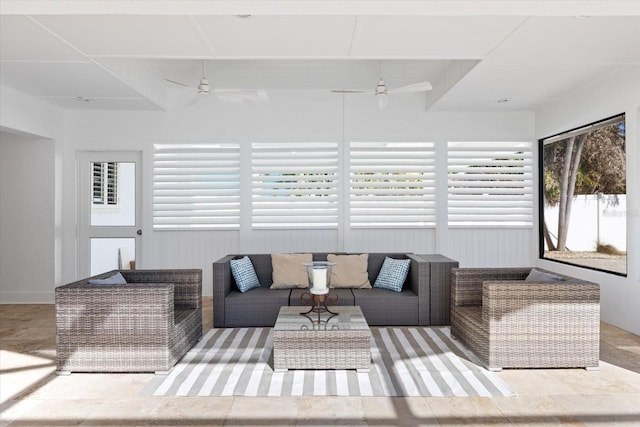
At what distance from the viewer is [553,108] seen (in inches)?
232

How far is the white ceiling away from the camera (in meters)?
2.34

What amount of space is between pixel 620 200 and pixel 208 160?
4964 millimetres

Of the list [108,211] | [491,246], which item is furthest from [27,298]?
[491,246]

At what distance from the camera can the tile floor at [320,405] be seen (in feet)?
8.63

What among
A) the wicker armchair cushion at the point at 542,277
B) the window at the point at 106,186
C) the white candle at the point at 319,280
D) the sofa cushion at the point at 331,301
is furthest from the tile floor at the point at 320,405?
the window at the point at 106,186

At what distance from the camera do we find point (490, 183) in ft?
21.2

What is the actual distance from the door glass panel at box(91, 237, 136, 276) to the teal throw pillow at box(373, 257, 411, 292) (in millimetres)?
3577

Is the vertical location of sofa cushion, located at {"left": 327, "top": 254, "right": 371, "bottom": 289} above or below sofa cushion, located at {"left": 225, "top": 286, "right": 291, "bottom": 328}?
above

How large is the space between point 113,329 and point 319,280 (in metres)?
1.57

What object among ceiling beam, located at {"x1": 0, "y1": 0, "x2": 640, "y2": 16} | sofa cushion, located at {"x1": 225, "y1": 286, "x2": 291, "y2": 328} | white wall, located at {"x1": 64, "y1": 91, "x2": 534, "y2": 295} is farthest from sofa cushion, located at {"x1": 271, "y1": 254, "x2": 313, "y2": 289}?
ceiling beam, located at {"x1": 0, "y1": 0, "x2": 640, "y2": 16}

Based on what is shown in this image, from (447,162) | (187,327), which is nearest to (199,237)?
(187,327)

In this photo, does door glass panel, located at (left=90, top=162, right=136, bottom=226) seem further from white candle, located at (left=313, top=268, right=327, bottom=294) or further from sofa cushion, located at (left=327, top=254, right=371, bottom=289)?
white candle, located at (left=313, top=268, right=327, bottom=294)

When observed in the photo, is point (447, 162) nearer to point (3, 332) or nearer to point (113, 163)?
point (113, 163)

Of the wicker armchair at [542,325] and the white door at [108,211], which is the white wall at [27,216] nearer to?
the white door at [108,211]
